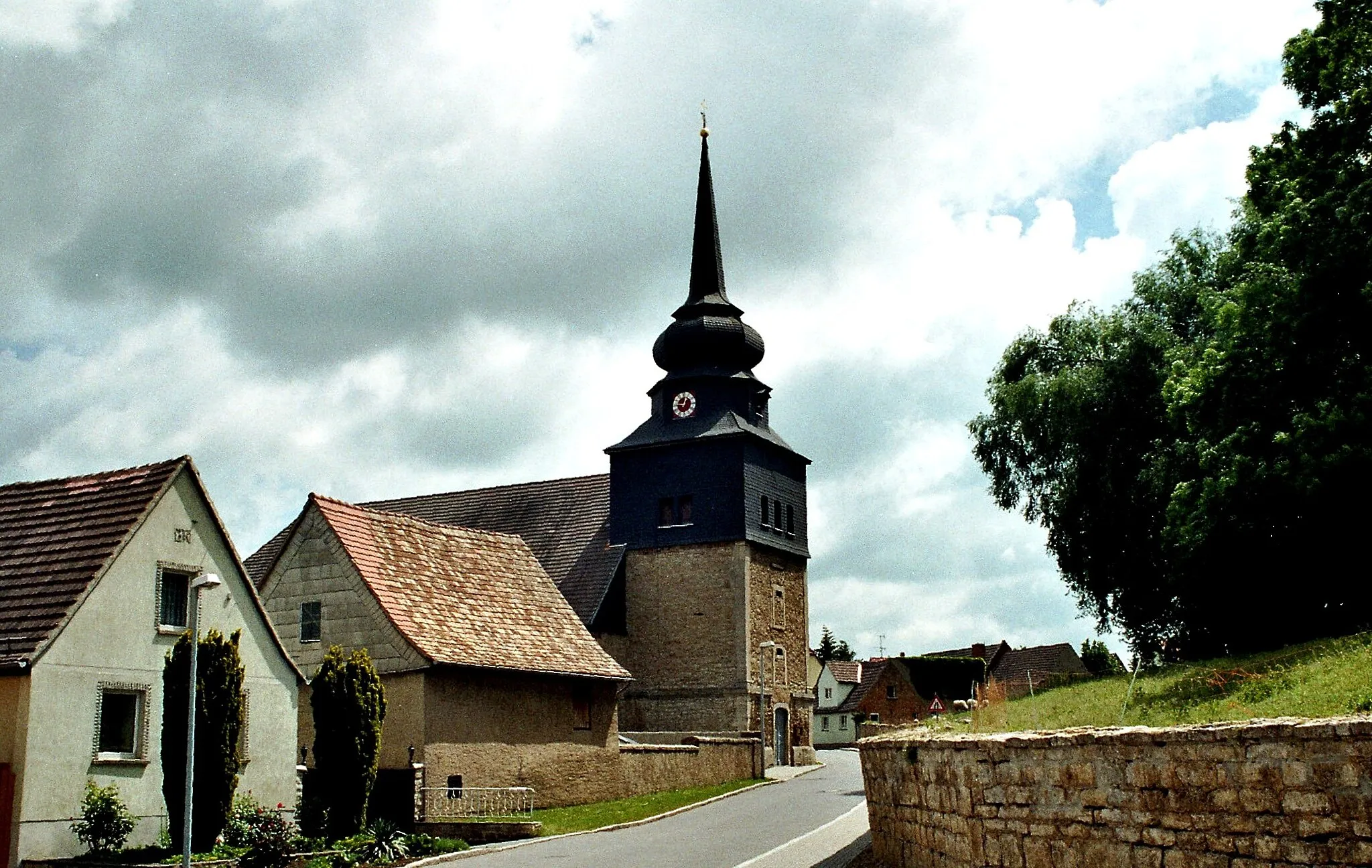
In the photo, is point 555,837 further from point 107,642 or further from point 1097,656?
point 1097,656

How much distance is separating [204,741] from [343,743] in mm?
2671

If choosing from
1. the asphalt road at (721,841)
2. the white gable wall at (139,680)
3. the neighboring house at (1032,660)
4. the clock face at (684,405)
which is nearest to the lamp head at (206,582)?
the white gable wall at (139,680)

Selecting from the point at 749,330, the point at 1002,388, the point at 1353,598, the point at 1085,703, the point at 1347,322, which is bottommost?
the point at 1085,703

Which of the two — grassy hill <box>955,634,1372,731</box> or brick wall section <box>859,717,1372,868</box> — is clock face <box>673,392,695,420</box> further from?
brick wall section <box>859,717,1372,868</box>

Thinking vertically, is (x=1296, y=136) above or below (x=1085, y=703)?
above

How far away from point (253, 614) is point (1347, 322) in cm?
2038

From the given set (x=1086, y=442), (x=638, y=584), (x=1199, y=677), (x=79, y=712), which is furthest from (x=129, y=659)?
(x=638, y=584)

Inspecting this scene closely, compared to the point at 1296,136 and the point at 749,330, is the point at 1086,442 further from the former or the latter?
the point at 749,330

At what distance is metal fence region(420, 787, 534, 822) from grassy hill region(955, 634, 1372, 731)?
12.3 m

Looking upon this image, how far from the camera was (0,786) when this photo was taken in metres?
20.5

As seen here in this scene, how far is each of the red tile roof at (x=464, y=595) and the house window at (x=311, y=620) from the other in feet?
5.48

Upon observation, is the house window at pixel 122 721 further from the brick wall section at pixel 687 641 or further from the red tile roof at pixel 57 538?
the brick wall section at pixel 687 641

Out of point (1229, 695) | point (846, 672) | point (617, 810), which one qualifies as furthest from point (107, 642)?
point (846, 672)

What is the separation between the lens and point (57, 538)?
77.9ft
